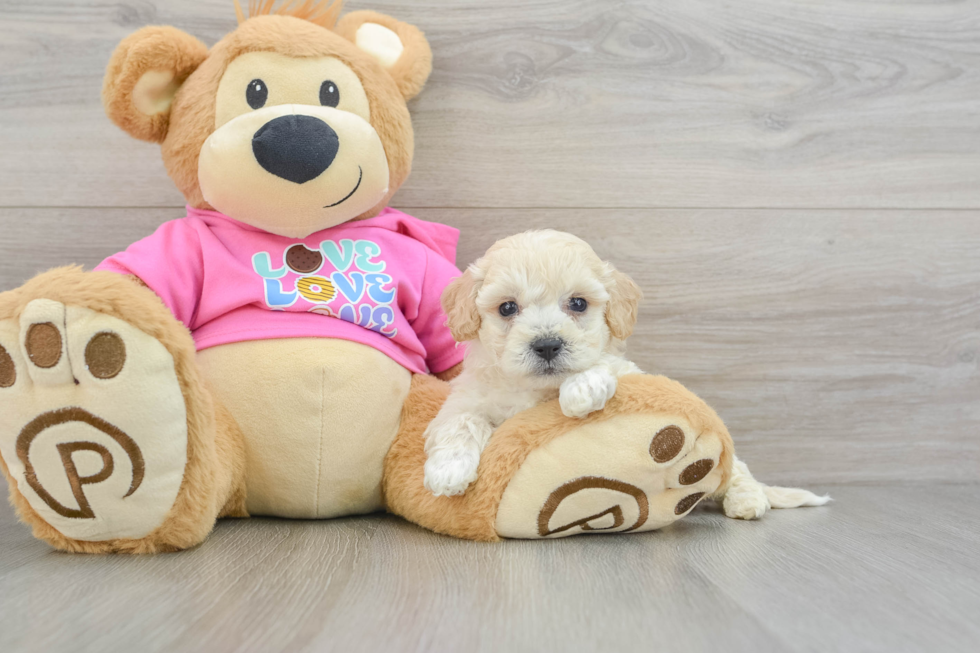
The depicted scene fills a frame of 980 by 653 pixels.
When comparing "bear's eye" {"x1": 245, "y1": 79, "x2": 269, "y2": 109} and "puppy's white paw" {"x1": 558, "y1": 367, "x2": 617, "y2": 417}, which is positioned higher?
"bear's eye" {"x1": 245, "y1": 79, "x2": 269, "y2": 109}

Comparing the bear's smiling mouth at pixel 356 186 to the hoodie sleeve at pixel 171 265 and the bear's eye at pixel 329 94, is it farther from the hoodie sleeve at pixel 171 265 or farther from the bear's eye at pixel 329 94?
the hoodie sleeve at pixel 171 265

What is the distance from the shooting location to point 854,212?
4.61 ft

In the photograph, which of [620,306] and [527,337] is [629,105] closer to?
[620,306]

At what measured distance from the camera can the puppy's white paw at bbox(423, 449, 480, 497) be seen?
911 millimetres

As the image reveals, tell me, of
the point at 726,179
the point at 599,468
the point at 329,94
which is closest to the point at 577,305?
the point at 599,468

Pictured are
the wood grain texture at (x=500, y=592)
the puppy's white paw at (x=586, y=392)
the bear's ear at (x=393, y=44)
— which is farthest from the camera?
the bear's ear at (x=393, y=44)

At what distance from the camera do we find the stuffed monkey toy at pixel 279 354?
2.64ft

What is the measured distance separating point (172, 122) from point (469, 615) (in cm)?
88

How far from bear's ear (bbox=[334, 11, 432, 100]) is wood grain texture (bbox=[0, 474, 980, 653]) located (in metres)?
0.74

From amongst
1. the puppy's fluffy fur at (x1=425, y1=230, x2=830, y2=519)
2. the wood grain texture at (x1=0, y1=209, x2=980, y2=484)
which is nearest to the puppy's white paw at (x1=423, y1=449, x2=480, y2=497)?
the puppy's fluffy fur at (x1=425, y1=230, x2=830, y2=519)

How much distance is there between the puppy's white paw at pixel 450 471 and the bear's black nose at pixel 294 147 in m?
0.45

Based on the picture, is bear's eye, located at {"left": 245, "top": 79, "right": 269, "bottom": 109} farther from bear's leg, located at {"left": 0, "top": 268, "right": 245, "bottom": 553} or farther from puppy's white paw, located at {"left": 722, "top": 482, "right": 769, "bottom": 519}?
puppy's white paw, located at {"left": 722, "top": 482, "right": 769, "bottom": 519}

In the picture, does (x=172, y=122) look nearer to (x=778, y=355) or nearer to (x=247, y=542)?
(x=247, y=542)

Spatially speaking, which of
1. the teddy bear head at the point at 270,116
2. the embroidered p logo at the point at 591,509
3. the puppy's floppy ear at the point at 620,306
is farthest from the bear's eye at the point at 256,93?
the embroidered p logo at the point at 591,509
